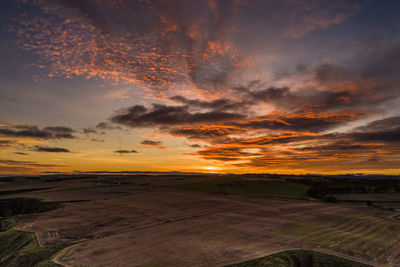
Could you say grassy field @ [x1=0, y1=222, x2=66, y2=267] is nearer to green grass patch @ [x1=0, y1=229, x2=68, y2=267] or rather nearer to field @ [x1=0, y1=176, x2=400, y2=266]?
green grass patch @ [x1=0, y1=229, x2=68, y2=267]

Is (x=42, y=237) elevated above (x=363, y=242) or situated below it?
A: below

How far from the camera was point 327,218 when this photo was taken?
178 ft

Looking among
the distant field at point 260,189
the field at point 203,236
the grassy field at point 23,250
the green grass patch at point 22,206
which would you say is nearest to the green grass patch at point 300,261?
the field at point 203,236

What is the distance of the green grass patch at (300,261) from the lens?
27422mm

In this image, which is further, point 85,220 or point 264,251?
point 85,220

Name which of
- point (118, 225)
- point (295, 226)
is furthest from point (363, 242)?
point (118, 225)

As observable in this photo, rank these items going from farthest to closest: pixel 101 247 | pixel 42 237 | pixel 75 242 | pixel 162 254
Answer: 1. pixel 42 237
2. pixel 75 242
3. pixel 101 247
4. pixel 162 254

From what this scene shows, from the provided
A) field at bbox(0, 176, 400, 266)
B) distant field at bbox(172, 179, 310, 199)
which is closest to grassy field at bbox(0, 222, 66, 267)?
field at bbox(0, 176, 400, 266)

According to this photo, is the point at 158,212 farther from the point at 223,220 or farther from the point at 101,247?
the point at 101,247

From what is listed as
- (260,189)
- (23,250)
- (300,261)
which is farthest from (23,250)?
(260,189)

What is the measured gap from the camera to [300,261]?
1155 inches

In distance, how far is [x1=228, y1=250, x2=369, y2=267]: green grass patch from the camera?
27.4 metres

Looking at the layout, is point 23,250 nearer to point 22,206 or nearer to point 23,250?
point 23,250

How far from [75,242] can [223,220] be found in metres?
30.5
